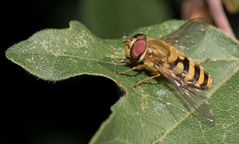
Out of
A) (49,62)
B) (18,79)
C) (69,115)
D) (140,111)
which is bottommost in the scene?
(69,115)

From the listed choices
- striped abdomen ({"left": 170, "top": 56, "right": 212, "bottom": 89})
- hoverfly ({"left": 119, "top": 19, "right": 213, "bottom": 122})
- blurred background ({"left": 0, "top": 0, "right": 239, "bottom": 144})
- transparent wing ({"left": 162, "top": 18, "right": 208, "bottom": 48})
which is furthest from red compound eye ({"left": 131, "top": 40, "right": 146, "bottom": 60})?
blurred background ({"left": 0, "top": 0, "right": 239, "bottom": 144})

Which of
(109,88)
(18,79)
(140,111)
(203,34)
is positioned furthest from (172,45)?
(18,79)

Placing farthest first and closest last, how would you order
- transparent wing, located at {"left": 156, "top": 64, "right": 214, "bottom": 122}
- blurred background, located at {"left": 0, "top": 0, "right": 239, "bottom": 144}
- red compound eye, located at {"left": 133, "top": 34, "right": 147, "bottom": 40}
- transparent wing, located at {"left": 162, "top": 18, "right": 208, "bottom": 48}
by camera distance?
blurred background, located at {"left": 0, "top": 0, "right": 239, "bottom": 144} → transparent wing, located at {"left": 162, "top": 18, "right": 208, "bottom": 48} → red compound eye, located at {"left": 133, "top": 34, "right": 147, "bottom": 40} → transparent wing, located at {"left": 156, "top": 64, "right": 214, "bottom": 122}

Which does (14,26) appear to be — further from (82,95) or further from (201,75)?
(201,75)

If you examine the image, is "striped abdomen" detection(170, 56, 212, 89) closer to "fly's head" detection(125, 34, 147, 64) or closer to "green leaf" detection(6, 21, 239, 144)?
"green leaf" detection(6, 21, 239, 144)

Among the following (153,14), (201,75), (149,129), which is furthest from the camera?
(153,14)

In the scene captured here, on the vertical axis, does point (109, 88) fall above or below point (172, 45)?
below

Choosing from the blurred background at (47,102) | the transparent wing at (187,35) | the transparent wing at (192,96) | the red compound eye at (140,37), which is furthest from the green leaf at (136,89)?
the blurred background at (47,102)
